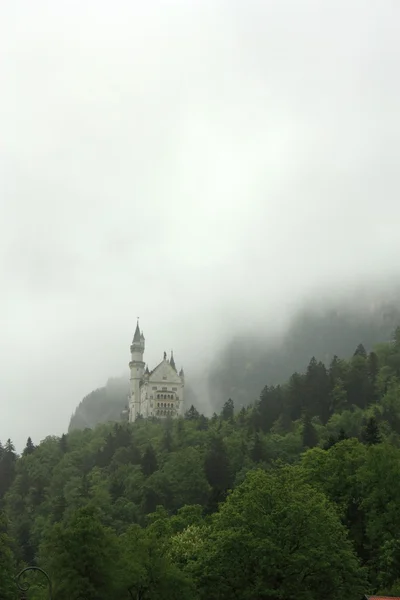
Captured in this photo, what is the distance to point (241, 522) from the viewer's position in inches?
2527

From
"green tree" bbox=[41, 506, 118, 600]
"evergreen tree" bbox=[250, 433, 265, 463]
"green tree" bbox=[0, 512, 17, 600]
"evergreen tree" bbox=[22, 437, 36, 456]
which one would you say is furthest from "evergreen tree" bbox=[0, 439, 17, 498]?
"green tree" bbox=[41, 506, 118, 600]

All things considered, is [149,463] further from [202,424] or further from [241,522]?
[241,522]

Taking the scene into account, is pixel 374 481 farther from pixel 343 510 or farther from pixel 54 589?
pixel 54 589

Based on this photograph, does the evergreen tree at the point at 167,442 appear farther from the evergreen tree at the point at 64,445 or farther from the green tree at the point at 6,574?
the green tree at the point at 6,574

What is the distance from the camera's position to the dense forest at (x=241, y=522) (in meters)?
60.8

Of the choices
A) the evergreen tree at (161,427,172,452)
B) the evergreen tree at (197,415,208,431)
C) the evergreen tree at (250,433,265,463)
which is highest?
the evergreen tree at (197,415,208,431)

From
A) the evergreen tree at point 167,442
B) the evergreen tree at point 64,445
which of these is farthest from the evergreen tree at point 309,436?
the evergreen tree at point 64,445

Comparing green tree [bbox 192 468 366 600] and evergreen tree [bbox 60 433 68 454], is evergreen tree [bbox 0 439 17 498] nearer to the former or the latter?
evergreen tree [bbox 60 433 68 454]

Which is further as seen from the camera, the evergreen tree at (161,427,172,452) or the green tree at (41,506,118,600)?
the evergreen tree at (161,427,172,452)

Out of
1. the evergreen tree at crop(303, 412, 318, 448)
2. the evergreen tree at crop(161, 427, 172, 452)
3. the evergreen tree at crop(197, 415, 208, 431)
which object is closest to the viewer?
the evergreen tree at crop(303, 412, 318, 448)

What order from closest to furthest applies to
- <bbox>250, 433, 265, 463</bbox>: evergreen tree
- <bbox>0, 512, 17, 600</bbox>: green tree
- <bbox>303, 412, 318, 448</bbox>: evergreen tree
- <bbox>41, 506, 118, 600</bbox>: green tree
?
<bbox>41, 506, 118, 600</bbox>: green tree → <bbox>0, 512, 17, 600</bbox>: green tree → <bbox>303, 412, 318, 448</bbox>: evergreen tree → <bbox>250, 433, 265, 463</bbox>: evergreen tree

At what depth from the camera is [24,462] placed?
16462 cm

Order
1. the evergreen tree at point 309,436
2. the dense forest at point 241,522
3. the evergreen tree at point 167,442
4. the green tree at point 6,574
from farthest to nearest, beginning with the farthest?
the evergreen tree at point 167,442 < the evergreen tree at point 309,436 < the green tree at point 6,574 < the dense forest at point 241,522

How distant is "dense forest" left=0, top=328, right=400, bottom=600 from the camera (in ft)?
200
